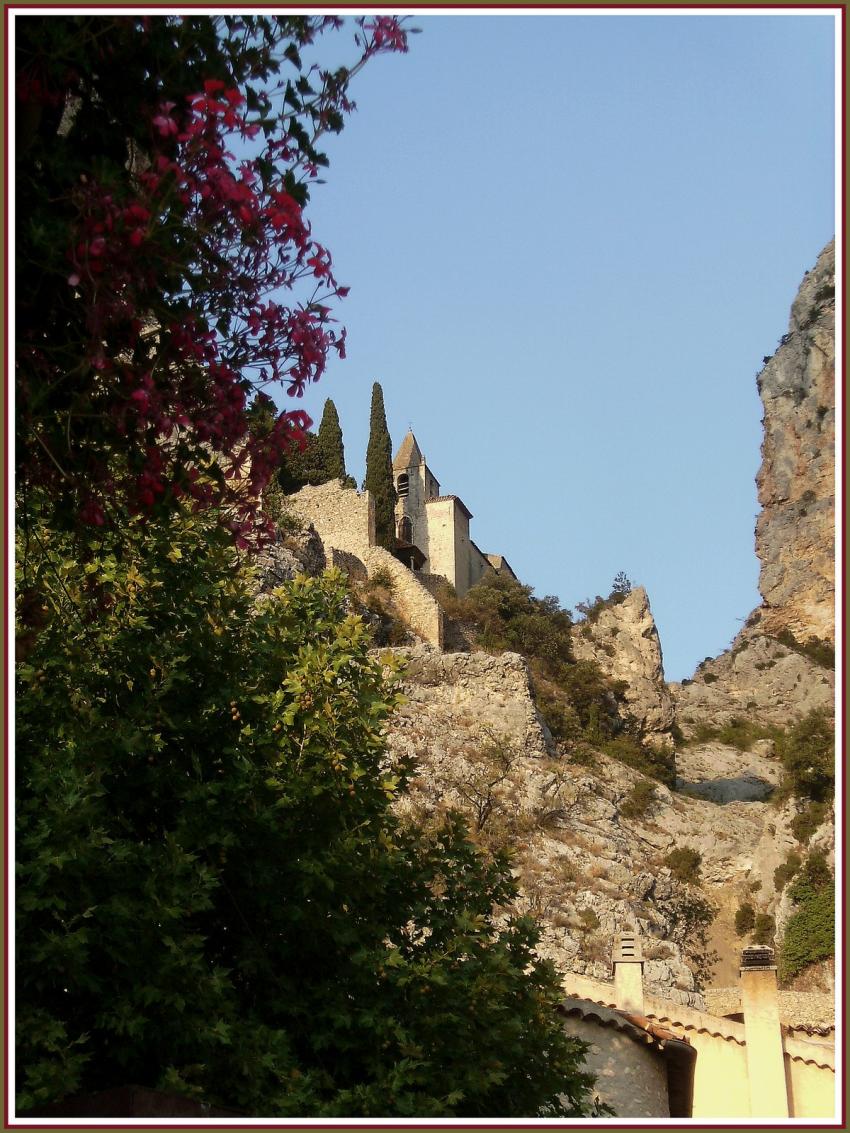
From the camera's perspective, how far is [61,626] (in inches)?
422

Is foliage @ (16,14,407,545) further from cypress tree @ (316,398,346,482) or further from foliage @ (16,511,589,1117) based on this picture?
cypress tree @ (316,398,346,482)

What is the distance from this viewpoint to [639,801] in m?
44.8

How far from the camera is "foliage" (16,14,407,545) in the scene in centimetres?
530

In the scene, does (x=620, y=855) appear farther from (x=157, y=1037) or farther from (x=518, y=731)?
(x=157, y=1037)

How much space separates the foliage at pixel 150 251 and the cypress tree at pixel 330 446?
178 ft

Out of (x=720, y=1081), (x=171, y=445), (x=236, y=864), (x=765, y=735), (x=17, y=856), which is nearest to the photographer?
(x=171, y=445)

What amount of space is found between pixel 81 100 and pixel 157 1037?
5771 millimetres

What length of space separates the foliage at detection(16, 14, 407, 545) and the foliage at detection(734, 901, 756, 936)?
36.0 meters

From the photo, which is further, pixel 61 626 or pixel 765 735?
pixel 765 735

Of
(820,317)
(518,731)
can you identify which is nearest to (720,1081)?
(518,731)

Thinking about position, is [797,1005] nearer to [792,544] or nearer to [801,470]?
[792,544]

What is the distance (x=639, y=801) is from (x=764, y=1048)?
89.3 ft

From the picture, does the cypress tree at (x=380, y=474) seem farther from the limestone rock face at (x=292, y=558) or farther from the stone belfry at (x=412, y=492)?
the limestone rock face at (x=292, y=558)

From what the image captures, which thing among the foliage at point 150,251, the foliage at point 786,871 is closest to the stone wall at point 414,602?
the foliage at point 786,871
